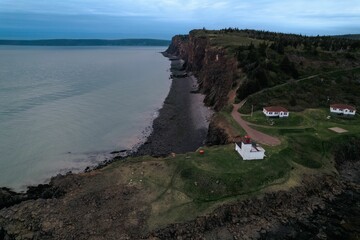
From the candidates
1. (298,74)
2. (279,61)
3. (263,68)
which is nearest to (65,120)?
(263,68)

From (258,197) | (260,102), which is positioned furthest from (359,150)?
(258,197)

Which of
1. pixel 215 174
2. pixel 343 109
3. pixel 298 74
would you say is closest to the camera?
pixel 215 174

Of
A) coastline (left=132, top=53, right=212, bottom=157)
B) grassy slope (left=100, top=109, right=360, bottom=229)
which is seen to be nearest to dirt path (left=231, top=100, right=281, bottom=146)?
grassy slope (left=100, top=109, right=360, bottom=229)

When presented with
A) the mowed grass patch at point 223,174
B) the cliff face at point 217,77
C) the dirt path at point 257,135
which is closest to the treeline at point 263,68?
the cliff face at point 217,77

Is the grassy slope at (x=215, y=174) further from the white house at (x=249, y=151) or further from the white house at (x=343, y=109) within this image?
the white house at (x=343, y=109)

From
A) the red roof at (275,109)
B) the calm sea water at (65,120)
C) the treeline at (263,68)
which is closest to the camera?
the calm sea water at (65,120)

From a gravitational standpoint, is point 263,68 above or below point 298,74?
above

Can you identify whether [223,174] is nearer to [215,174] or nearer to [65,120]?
[215,174]

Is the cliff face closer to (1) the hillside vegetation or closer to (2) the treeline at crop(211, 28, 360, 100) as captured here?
(1) the hillside vegetation

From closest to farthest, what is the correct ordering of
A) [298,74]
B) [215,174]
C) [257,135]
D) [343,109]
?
1. [215,174]
2. [257,135]
3. [343,109]
4. [298,74]
